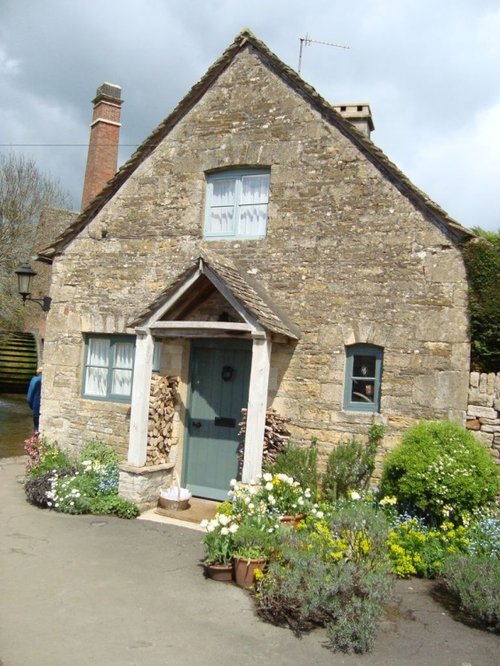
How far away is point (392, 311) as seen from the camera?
8078 mm

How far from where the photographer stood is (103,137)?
13.1m

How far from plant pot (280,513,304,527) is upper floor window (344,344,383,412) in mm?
1866

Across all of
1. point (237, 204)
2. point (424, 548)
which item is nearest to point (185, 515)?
point (424, 548)

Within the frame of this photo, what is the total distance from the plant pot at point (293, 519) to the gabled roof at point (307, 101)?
408 centimetres

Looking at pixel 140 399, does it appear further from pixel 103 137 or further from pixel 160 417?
pixel 103 137

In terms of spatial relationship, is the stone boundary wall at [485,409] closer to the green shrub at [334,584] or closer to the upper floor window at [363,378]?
the upper floor window at [363,378]

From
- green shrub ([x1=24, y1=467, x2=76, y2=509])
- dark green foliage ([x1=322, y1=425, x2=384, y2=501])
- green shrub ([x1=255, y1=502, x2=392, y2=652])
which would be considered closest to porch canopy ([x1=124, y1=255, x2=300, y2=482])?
dark green foliage ([x1=322, y1=425, x2=384, y2=501])

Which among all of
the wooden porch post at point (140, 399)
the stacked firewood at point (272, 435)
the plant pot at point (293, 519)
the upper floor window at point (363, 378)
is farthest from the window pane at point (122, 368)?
the plant pot at point (293, 519)

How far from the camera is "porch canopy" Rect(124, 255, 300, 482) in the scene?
789cm

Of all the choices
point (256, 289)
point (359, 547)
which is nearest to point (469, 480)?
point (359, 547)

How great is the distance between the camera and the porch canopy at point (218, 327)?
789 cm

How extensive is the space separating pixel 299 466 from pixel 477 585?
2.99 m

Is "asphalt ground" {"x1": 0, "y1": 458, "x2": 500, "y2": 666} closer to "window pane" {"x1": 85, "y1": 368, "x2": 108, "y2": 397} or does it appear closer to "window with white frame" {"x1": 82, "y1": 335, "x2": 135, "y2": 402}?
"window with white frame" {"x1": 82, "y1": 335, "x2": 135, "y2": 402}

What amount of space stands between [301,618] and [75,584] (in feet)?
→ 7.61
